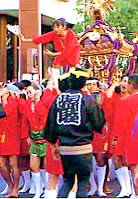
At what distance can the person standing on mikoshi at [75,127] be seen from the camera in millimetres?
6316

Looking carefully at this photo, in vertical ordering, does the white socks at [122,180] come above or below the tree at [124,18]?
below

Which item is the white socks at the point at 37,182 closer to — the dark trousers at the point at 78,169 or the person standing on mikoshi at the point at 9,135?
the person standing on mikoshi at the point at 9,135

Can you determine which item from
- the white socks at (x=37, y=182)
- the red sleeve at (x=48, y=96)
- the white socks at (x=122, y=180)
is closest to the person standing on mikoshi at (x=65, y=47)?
the red sleeve at (x=48, y=96)

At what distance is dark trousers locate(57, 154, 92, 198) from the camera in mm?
6312

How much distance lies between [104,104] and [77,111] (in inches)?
81.1

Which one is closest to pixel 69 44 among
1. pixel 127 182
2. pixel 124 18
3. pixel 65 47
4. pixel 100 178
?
pixel 65 47

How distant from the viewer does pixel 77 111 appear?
6.33 metres

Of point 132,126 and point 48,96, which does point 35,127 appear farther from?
point 132,126

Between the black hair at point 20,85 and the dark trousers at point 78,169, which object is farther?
the black hair at point 20,85

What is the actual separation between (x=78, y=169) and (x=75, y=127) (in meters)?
0.44

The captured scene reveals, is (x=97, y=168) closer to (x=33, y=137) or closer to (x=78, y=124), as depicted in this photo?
(x=33, y=137)

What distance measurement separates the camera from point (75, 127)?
20.7 feet

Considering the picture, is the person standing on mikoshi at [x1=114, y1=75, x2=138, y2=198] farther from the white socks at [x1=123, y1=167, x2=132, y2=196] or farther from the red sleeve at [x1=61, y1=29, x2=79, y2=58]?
the red sleeve at [x1=61, y1=29, x2=79, y2=58]

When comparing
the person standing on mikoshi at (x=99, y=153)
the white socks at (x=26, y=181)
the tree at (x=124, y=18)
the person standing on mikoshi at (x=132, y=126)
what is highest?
the tree at (x=124, y=18)
